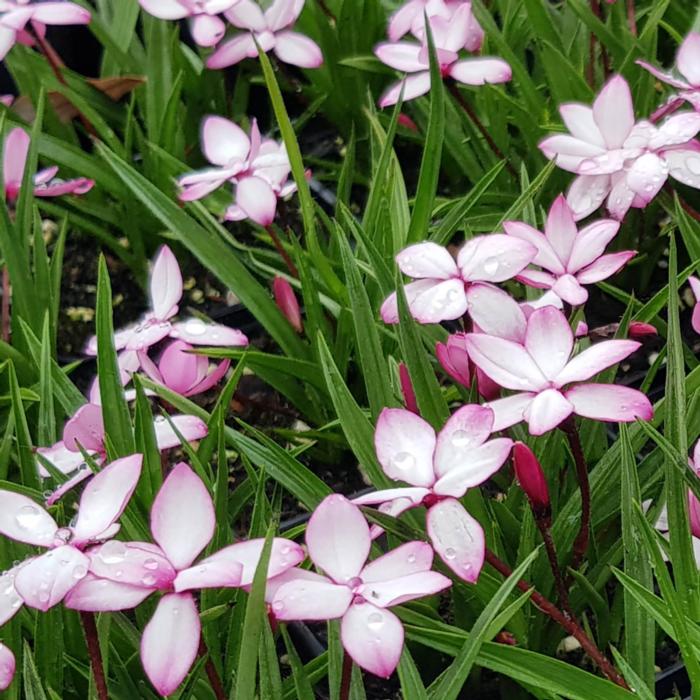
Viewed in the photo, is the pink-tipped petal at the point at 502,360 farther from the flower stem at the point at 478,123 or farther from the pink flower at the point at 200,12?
the pink flower at the point at 200,12

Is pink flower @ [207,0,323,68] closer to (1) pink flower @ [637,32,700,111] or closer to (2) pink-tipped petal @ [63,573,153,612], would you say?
(1) pink flower @ [637,32,700,111]

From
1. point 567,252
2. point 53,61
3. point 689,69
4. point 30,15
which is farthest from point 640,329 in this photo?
point 53,61

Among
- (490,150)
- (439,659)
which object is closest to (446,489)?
(439,659)

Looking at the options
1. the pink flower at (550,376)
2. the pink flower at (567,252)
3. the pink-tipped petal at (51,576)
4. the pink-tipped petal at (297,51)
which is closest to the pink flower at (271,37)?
the pink-tipped petal at (297,51)

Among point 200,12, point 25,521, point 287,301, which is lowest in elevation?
point 287,301

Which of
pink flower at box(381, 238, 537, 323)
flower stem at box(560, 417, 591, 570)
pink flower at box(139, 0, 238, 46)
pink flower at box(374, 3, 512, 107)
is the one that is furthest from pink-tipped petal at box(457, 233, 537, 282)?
pink flower at box(139, 0, 238, 46)

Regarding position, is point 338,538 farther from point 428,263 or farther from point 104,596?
point 428,263
